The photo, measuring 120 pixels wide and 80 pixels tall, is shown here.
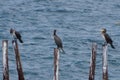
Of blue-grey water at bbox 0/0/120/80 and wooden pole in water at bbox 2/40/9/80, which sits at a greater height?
wooden pole in water at bbox 2/40/9/80

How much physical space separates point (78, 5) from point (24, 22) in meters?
9.71

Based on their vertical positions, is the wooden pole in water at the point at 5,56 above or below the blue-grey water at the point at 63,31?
above

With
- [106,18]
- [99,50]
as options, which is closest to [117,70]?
[99,50]

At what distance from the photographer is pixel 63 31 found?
49.8m

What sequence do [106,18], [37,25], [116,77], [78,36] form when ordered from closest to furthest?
1. [116,77]
2. [78,36]
3. [37,25]
4. [106,18]

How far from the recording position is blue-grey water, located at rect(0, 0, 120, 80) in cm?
3934

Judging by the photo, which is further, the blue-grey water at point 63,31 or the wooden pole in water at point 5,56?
the blue-grey water at point 63,31

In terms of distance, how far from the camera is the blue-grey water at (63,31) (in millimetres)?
39344

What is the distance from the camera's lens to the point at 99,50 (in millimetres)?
44375

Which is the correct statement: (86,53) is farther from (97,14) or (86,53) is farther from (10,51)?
(97,14)

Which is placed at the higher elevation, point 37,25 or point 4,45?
point 4,45

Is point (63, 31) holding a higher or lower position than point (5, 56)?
lower

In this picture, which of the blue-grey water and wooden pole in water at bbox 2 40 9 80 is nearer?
wooden pole in water at bbox 2 40 9 80

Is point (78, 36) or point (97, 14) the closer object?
point (78, 36)
